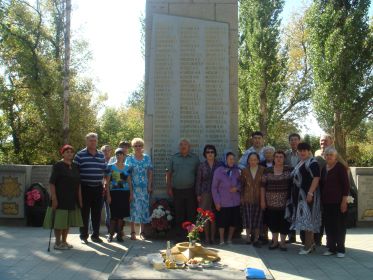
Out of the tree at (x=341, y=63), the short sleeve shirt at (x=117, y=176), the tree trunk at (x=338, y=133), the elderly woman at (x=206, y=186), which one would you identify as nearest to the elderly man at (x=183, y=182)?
the elderly woman at (x=206, y=186)

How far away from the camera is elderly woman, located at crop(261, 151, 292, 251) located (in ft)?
22.7

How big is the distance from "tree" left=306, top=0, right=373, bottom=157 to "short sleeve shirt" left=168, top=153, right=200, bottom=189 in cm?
1421

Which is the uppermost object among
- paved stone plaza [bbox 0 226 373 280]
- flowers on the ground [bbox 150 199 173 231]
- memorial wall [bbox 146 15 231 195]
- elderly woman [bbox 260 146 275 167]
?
memorial wall [bbox 146 15 231 195]

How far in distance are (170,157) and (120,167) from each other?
3.08 ft

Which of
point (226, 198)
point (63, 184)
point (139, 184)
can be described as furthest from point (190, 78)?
point (63, 184)

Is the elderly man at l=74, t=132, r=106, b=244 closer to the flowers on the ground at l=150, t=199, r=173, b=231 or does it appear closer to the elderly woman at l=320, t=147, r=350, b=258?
the flowers on the ground at l=150, t=199, r=173, b=231

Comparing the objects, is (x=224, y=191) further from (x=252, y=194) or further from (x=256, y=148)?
(x=256, y=148)

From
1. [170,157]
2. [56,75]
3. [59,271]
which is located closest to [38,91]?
[56,75]

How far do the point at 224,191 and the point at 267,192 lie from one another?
2.23 ft

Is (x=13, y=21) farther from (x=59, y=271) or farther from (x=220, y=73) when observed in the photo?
(x=59, y=271)

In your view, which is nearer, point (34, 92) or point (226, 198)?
point (226, 198)

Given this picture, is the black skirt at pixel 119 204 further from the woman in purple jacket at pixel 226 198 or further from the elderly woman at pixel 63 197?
the woman in purple jacket at pixel 226 198

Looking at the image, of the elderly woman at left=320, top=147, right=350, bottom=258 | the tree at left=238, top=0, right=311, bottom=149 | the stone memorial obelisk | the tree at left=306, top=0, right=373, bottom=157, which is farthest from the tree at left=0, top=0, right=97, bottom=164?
the elderly woman at left=320, top=147, right=350, bottom=258

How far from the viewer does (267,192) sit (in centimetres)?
702
